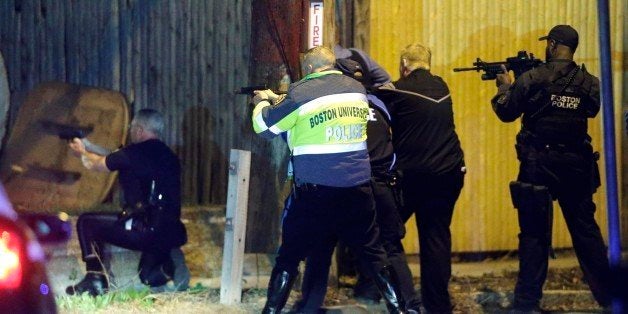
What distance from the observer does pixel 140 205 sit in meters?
8.26

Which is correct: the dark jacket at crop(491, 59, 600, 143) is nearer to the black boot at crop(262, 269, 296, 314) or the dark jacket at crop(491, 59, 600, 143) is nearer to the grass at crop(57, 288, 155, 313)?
the black boot at crop(262, 269, 296, 314)

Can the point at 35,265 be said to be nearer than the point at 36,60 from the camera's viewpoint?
Yes

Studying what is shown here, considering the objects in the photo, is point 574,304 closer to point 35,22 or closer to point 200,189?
point 200,189

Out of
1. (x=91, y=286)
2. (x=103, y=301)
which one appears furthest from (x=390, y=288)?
(x=91, y=286)

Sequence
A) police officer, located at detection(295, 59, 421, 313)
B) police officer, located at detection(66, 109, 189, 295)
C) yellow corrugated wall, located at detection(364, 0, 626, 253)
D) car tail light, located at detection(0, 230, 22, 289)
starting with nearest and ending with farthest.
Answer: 1. car tail light, located at detection(0, 230, 22, 289)
2. police officer, located at detection(295, 59, 421, 313)
3. police officer, located at detection(66, 109, 189, 295)
4. yellow corrugated wall, located at detection(364, 0, 626, 253)

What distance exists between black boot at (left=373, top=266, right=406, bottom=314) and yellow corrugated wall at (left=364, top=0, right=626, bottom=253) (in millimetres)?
2350

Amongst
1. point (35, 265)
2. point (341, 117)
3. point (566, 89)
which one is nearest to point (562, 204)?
point (566, 89)

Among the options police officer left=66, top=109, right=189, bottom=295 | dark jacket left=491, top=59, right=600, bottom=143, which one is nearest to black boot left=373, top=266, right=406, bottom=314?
dark jacket left=491, top=59, right=600, bottom=143

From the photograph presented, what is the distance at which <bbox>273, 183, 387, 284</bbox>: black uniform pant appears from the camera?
6727 mm

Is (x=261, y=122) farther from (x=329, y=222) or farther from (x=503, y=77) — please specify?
(x=503, y=77)

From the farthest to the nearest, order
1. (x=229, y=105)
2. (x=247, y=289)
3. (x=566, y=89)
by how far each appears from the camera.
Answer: (x=229, y=105) < (x=247, y=289) < (x=566, y=89)

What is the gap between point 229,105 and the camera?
30.9ft

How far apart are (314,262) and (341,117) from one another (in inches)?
51.9

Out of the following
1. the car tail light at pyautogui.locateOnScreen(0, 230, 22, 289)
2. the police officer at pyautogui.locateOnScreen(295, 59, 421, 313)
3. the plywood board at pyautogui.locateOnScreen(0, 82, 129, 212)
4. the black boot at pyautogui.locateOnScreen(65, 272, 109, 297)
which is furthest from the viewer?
the plywood board at pyautogui.locateOnScreen(0, 82, 129, 212)
